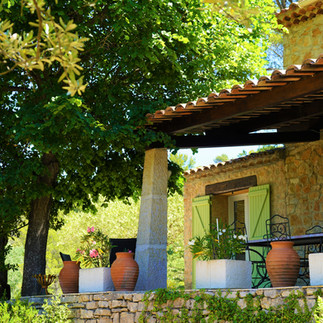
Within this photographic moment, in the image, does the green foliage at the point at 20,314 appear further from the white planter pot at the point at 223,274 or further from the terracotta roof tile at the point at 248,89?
the terracotta roof tile at the point at 248,89

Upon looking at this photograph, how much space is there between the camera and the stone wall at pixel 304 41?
36.6 feet

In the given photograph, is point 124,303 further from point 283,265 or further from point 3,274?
point 3,274

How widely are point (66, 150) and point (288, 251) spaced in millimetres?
4626

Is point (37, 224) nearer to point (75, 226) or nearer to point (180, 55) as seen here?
point (180, 55)

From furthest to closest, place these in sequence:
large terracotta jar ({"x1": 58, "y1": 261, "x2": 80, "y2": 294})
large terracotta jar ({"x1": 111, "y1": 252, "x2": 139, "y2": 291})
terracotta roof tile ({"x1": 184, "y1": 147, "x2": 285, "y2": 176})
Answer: terracotta roof tile ({"x1": 184, "y1": 147, "x2": 285, "y2": 176}) → large terracotta jar ({"x1": 58, "y1": 261, "x2": 80, "y2": 294}) → large terracotta jar ({"x1": 111, "y1": 252, "x2": 139, "y2": 291})

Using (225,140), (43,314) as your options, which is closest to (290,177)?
(225,140)

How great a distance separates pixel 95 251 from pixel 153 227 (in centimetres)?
105

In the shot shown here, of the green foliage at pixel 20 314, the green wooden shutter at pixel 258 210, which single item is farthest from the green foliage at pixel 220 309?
the green wooden shutter at pixel 258 210

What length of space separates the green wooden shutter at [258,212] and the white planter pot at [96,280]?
3566mm

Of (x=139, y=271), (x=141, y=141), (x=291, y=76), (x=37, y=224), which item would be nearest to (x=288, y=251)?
(x=291, y=76)

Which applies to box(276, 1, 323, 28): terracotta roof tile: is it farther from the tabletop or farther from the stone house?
the tabletop

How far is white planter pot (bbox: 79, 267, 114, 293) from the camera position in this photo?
8.38 m

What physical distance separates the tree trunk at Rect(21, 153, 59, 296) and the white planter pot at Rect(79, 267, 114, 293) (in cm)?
228

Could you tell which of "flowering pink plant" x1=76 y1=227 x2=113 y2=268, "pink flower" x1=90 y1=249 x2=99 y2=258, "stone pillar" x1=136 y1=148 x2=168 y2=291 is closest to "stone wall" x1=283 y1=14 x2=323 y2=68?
"stone pillar" x1=136 y1=148 x2=168 y2=291
